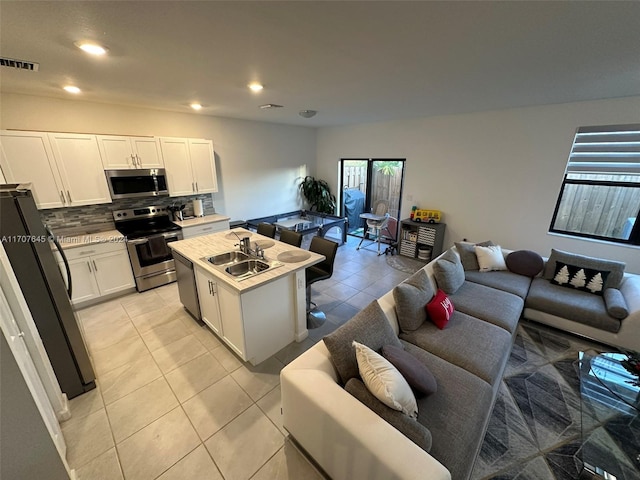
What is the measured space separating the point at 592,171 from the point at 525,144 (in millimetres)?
845

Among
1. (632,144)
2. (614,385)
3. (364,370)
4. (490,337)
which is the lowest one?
(614,385)

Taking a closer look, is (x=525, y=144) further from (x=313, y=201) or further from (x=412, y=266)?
(x=313, y=201)

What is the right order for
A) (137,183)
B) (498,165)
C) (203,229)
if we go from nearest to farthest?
(137,183), (498,165), (203,229)

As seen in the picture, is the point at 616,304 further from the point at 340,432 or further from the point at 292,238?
the point at 292,238

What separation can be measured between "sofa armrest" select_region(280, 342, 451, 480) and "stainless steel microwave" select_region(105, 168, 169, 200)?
3546 millimetres

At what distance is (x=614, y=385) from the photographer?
5.82ft

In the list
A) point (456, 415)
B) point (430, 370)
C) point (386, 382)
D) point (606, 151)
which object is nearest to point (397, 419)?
point (386, 382)

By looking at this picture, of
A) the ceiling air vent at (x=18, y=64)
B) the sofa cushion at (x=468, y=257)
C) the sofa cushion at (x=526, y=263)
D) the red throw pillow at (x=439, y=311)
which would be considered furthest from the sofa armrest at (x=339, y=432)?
the ceiling air vent at (x=18, y=64)

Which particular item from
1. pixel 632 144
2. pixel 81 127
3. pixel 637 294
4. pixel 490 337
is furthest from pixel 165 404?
pixel 632 144

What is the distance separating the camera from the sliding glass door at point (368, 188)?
5312mm

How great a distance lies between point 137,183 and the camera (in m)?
3.56

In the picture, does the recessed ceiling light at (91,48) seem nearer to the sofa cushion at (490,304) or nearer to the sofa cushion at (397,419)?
the sofa cushion at (397,419)

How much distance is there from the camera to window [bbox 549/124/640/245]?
118 inches

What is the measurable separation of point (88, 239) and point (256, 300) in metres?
2.71
